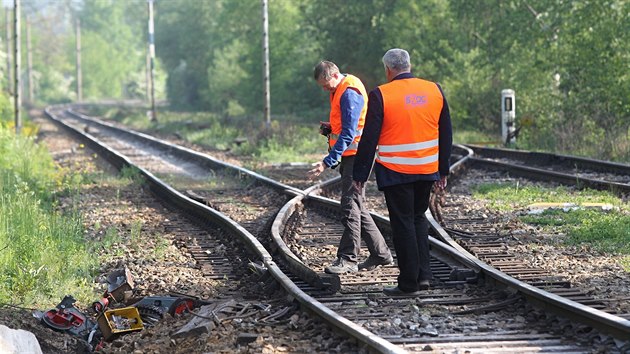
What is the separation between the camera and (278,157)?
989 inches

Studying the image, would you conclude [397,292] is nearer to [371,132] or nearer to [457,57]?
[371,132]

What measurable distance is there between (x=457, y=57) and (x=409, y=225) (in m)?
29.1

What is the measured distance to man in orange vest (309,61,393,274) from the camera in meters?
8.70

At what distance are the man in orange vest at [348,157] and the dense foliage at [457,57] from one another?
514 inches

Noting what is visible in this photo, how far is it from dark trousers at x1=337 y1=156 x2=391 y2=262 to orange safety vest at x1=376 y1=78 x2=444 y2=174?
0.83 metres

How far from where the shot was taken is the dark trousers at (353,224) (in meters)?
8.98

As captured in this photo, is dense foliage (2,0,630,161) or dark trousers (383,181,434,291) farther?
dense foliage (2,0,630,161)

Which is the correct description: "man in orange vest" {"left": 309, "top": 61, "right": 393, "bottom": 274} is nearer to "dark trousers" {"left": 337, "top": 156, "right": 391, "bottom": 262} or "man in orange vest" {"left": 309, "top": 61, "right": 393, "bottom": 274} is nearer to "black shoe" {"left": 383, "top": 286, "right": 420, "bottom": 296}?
"dark trousers" {"left": 337, "top": 156, "right": 391, "bottom": 262}

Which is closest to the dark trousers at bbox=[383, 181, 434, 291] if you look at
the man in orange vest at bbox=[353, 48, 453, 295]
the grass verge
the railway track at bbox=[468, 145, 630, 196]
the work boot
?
the man in orange vest at bbox=[353, 48, 453, 295]

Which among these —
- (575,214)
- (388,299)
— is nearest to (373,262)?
(388,299)

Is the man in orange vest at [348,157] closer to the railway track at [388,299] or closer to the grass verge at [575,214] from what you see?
the railway track at [388,299]

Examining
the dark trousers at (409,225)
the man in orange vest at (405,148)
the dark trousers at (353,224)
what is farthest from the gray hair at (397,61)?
the dark trousers at (353,224)

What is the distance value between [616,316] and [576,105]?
21.9 m

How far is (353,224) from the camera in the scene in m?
9.02
